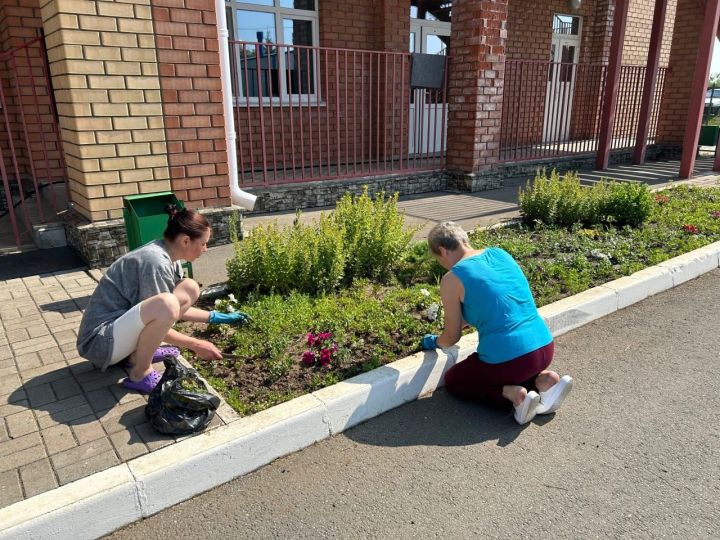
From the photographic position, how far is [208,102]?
5176 millimetres

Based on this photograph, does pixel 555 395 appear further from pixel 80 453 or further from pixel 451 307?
pixel 80 453

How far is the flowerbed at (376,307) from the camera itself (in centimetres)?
322

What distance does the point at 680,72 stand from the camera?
503 inches

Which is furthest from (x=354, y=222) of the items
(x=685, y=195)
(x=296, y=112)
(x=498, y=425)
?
(x=685, y=195)

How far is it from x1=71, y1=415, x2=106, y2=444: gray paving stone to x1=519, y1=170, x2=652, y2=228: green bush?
5.25 metres

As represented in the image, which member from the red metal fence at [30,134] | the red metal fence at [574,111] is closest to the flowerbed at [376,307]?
the red metal fence at [30,134]

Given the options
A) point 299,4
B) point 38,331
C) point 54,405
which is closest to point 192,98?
point 38,331

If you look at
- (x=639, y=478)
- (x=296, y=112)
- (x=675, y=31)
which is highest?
(x=675, y=31)

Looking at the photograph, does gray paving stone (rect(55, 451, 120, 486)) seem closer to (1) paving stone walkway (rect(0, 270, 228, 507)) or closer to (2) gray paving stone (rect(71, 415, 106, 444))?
(1) paving stone walkway (rect(0, 270, 228, 507))

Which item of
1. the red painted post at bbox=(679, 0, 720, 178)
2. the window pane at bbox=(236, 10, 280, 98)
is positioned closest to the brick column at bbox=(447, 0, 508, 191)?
the window pane at bbox=(236, 10, 280, 98)

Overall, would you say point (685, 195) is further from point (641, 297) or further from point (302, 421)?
point (302, 421)

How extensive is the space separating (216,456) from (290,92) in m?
5.34

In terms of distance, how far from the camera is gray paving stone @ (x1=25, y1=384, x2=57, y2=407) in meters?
2.87

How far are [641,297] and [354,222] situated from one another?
2672 mm
